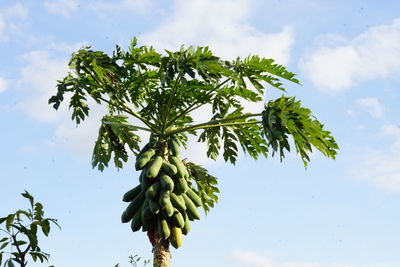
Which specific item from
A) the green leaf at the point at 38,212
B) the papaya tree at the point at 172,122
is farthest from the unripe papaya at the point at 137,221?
the green leaf at the point at 38,212

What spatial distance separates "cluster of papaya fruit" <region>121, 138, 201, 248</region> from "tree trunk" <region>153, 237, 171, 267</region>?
3.5 inches

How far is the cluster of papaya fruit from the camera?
740 centimetres

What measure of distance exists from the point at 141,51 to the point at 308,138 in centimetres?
273

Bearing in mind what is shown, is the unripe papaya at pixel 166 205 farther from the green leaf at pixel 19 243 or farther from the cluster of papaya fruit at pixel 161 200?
the green leaf at pixel 19 243

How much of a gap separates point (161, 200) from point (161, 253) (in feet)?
A: 2.40

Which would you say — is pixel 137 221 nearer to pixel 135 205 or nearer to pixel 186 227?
pixel 135 205

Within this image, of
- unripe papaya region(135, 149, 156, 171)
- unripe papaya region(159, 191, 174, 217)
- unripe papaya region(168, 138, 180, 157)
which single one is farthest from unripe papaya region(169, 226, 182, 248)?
unripe papaya region(168, 138, 180, 157)

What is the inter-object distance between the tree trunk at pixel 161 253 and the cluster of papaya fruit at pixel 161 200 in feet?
0.30

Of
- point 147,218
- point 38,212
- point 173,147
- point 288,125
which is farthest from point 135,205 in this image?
point 38,212

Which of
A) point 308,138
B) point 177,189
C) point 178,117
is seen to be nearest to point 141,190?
point 177,189

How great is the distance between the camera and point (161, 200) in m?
7.30

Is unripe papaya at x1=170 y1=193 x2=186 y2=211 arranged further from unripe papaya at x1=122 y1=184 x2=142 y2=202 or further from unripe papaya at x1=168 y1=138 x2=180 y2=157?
unripe papaya at x1=168 y1=138 x2=180 y2=157

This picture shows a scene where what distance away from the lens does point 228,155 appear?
32.6ft

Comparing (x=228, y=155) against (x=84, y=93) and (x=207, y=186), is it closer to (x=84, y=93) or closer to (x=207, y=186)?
(x=207, y=186)
